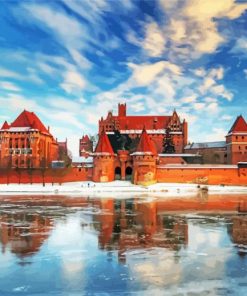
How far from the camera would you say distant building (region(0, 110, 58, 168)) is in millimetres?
49375

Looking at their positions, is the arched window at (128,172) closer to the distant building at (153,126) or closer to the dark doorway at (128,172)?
the dark doorway at (128,172)

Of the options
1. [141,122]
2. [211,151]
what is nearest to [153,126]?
[141,122]

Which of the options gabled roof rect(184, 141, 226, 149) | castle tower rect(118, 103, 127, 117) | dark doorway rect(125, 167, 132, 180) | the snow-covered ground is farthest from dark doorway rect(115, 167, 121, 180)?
castle tower rect(118, 103, 127, 117)

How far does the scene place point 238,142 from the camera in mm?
51219

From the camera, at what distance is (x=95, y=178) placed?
42.8 metres

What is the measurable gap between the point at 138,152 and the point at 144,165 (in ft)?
5.09

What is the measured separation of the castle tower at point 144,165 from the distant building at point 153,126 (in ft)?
61.0

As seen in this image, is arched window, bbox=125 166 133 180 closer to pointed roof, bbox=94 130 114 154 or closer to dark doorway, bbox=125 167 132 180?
dark doorway, bbox=125 167 132 180

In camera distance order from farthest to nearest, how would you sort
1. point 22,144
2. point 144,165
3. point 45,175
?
1. point 22,144
2. point 45,175
3. point 144,165

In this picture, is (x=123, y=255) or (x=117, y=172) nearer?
(x=123, y=255)

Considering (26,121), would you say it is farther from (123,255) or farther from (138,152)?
(123,255)

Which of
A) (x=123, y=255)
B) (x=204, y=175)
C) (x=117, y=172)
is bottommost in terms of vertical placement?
(x=123, y=255)

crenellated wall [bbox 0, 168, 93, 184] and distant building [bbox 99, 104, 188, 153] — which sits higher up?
distant building [bbox 99, 104, 188, 153]

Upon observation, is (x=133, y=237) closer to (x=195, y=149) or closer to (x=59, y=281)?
(x=59, y=281)
